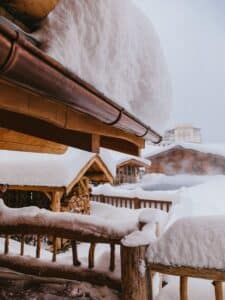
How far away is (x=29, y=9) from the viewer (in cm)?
165

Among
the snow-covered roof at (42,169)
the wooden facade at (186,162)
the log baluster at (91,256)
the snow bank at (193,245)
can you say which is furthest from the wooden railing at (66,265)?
the wooden facade at (186,162)

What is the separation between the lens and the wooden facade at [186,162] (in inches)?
994

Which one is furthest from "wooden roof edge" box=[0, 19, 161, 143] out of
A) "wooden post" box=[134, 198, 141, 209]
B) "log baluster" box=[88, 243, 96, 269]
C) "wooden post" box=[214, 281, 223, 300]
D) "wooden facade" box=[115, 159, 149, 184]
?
"wooden facade" box=[115, 159, 149, 184]

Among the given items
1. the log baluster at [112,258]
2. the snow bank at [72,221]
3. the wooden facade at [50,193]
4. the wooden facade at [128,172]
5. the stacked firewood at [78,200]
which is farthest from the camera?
the wooden facade at [128,172]

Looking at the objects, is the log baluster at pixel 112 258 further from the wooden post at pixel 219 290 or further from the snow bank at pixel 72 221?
the wooden post at pixel 219 290

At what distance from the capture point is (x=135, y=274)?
2.58 m

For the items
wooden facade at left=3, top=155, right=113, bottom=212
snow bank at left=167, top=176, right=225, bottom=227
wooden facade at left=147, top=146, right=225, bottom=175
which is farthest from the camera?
wooden facade at left=147, top=146, right=225, bottom=175

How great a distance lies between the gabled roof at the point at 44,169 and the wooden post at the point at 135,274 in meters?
4.96

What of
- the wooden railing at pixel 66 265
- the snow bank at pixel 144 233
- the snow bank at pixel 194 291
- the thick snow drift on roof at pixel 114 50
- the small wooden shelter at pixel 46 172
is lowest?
the snow bank at pixel 194 291

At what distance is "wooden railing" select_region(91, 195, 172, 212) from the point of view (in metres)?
8.92

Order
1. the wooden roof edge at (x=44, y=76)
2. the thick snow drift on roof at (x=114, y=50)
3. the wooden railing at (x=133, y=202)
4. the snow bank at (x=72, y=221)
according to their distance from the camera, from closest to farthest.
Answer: the wooden roof edge at (x=44, y=76) → the thick snow drift on roof at (x=114, y=50) → the snow bank at (x=72, y=221) → the wooden railing at (x=133, y=202)

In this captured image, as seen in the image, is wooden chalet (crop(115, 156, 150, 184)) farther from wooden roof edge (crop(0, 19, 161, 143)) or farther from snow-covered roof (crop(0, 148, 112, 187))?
wooden roof edge (crop(0, 19, 161, 143))

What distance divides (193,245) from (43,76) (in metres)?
1.95

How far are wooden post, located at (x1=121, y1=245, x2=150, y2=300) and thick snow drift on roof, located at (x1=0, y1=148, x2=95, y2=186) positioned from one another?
496 centimetres
